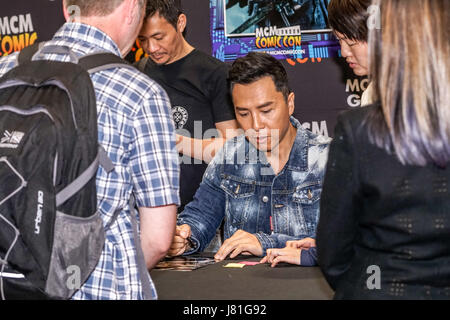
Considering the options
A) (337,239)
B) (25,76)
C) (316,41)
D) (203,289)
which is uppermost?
(316,41)

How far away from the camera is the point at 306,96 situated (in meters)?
3.52

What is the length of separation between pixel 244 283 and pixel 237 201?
77cm

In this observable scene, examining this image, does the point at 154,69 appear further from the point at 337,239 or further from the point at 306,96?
the point at 337,239

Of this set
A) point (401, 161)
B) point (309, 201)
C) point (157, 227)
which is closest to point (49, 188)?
point (157, 227)

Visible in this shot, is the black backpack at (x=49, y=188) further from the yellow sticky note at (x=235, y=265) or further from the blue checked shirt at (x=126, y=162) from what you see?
the yellow sticky note at (x=235, y=265)

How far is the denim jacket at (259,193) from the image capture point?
237cm

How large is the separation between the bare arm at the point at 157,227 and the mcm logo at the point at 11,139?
344 mm

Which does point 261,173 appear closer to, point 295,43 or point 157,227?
point 157,227

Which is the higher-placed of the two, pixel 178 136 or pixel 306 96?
pixel 306 96

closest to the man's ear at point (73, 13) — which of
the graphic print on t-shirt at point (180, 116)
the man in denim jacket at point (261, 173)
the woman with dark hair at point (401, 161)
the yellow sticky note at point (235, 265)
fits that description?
the woman with dark hair at point (401, 161)

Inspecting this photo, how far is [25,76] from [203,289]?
772 millimetres

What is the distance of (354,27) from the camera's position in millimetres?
2250

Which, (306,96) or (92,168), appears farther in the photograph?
(306,96)
